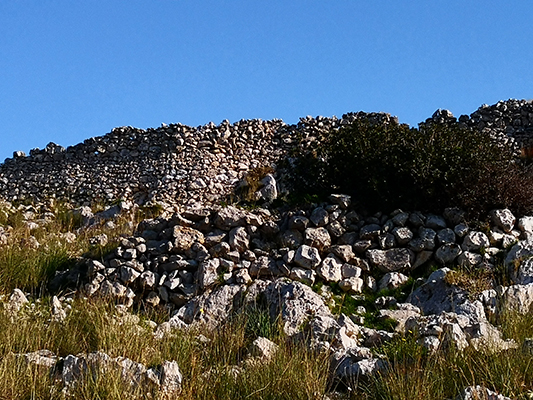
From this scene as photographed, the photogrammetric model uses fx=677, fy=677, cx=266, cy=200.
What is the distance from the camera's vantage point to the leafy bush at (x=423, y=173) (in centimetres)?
1007

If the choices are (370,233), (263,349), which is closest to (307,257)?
(370,233)

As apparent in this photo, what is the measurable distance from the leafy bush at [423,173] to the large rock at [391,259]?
88 centimetres

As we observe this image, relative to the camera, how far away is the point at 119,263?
9.44 metres

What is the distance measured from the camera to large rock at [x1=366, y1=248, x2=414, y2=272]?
31.1ft

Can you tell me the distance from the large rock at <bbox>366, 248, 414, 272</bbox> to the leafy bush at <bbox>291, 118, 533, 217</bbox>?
2.90ft

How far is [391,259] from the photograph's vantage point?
9.55m

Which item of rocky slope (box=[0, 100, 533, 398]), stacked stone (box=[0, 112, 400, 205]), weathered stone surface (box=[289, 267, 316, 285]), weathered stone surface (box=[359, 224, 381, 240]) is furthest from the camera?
stacked stone (box=[0, 112, 400, 205])

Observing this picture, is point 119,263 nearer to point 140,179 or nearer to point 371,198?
point 371,198

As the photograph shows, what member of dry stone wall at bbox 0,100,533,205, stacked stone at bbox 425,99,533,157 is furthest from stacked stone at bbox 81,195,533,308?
stacked stone at bbox 425,99,533,157

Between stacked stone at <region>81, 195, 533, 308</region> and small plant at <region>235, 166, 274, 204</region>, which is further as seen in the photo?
small plant at <region>235, 166, 274, 204</region>

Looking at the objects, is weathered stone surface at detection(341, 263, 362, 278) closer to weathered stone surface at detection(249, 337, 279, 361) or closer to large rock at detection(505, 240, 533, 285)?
large rock at detection(505, 240, 533, 285)

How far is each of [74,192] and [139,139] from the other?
1.97 metres

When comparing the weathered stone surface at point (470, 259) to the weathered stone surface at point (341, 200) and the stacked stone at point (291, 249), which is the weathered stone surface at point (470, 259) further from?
the weathered stone surface at point (341, 200)

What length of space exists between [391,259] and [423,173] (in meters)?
1.45
